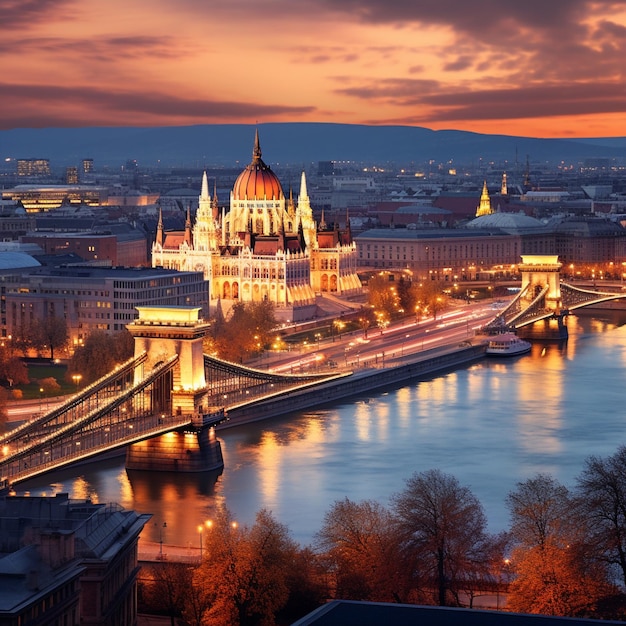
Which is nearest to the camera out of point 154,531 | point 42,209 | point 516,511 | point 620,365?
point 516,511

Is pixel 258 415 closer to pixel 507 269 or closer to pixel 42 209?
pixel 507 269

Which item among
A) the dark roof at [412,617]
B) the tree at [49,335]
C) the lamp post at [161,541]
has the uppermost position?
the tree at [49,335]

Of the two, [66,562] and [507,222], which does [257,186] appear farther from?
[66,562]

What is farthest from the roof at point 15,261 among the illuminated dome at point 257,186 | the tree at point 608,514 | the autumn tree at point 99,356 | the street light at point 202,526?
the tree at point 608,514

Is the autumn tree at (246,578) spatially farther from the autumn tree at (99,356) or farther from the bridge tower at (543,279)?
the bridge tower at (543,279)

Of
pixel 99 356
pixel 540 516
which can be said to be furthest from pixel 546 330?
pixel 540 516

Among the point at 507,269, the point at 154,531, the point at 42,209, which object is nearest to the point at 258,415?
the point at 154,531

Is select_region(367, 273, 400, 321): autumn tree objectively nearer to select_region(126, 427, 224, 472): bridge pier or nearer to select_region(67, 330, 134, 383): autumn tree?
select_region(67, 330, 134, 383): autumn tree
